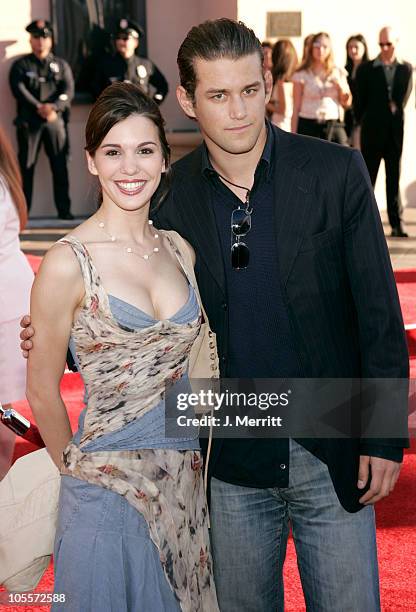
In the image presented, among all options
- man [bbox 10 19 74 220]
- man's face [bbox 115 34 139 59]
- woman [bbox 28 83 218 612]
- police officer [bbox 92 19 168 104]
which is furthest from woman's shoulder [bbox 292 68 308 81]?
woman [bbox 28 83 218 612]

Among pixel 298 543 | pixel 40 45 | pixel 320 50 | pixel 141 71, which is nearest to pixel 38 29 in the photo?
pixel 40 45

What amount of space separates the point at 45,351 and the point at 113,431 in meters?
0.24

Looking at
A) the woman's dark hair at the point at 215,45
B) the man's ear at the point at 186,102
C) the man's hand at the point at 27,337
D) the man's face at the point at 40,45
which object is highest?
the woman's dark hair at the point at 215,45

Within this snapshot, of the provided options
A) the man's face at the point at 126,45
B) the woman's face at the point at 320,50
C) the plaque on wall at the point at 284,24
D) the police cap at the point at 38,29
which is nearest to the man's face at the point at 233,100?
the woman's face at the point at 320,50

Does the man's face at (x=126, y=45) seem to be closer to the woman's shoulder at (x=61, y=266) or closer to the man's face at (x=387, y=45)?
the man's face at (x=387, y=45)

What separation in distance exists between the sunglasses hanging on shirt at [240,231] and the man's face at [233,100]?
14cm

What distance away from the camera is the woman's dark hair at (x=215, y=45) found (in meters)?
2.75

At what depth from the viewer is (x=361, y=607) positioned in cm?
276

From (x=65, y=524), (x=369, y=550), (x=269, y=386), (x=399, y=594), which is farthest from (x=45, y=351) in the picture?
(x=399, y=594)

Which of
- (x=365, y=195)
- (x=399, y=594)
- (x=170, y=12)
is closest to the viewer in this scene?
(x=365, y=195)

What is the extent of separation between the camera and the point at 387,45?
11.6m

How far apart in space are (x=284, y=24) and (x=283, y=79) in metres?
1.97

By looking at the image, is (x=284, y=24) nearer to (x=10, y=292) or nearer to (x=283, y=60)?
(x=283, y=60)

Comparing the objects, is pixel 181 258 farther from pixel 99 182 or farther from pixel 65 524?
pixel 65 524
